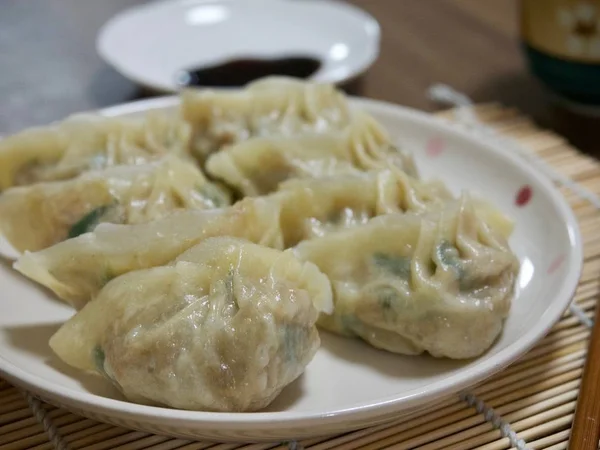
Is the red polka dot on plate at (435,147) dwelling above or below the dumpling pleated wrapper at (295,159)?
below

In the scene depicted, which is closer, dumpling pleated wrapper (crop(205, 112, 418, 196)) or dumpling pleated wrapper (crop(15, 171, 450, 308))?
dumpling pleated wrapper (crop(15, 171, 450, 308))

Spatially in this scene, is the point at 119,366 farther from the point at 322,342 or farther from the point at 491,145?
the point at 491,145

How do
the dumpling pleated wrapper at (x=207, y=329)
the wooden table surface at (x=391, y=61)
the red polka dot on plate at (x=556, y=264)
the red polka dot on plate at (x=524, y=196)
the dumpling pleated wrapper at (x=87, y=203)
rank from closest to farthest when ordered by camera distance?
the dumpling pleated wrapper at (x=207, y=329) < the red polka dot on plate at (x=556, y=264) < the dumpling pleated wrapper at (x=87, y=203) < the red polka dot on plate at (x=524, y=196) < the wooden table surface at (x=391, y=61)

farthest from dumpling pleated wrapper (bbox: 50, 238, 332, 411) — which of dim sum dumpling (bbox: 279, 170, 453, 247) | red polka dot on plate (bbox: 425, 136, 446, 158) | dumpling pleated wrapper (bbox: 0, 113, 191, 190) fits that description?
red polka dot on plate (bbox: 425, 136, 446, 158)

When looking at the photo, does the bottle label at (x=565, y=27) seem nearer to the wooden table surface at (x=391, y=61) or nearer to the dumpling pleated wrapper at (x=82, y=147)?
the wooden table surface at (x=391, y=61)

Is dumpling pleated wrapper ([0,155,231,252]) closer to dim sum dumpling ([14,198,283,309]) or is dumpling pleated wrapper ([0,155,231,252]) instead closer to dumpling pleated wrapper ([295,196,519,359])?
dim sum dumpling ([14,198,283,309])

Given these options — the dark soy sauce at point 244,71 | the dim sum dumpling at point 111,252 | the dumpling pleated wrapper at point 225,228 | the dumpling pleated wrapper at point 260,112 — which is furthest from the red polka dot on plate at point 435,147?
the dark soy sauce at point 244,71

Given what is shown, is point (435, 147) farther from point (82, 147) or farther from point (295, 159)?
point (82, 147)

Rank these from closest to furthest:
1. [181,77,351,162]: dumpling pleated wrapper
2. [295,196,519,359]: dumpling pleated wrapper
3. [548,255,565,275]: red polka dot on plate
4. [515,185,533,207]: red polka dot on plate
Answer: [295,196,519,359]: dumpling pleated wrapper < [548,255,565,275]: red polka dot on plate < [515,185,533,207]: red polka dot on plate < [181,77,351,162]: dumpling pleated wrapper

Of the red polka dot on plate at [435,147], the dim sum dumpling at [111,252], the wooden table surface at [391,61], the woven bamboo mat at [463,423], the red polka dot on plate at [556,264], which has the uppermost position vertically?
the dim sum dumpling at [111,252]
